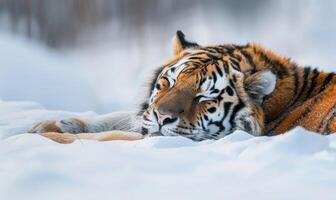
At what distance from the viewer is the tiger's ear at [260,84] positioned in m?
2.44

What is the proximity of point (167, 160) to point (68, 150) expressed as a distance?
235 millimetres

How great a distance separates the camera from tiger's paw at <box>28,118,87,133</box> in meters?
2.55

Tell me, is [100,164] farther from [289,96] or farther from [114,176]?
[289,96]

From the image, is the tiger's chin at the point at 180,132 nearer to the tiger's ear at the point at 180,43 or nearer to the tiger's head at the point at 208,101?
the tiger's head at the point at 208,101

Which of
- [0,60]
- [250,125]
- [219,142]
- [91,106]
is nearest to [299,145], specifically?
[219,142]

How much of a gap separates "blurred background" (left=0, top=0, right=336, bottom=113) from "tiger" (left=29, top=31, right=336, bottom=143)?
3.19 feet

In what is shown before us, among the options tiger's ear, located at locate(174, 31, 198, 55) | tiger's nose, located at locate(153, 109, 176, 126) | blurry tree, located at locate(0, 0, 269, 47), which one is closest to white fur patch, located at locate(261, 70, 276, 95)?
tiger's nose, located at locate(153, 109, 176, 126)

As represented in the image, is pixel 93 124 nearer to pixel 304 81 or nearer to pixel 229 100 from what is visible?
pixel 229 100

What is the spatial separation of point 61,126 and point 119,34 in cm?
189

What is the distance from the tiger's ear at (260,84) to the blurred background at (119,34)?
3.76ft

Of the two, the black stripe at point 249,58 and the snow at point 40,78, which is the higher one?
the black stripe at point 249,58

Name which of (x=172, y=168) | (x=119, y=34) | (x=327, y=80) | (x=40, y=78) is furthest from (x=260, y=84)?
(x=119, y=34)

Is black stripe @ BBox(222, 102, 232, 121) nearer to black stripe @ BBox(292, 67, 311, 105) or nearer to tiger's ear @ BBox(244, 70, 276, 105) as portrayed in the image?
tiger's ear @ BBox(244, 70, 276, 105)

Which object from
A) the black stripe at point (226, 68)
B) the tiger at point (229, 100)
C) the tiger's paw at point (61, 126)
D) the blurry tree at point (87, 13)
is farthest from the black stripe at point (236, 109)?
the blurry tree at point (87, 13)
